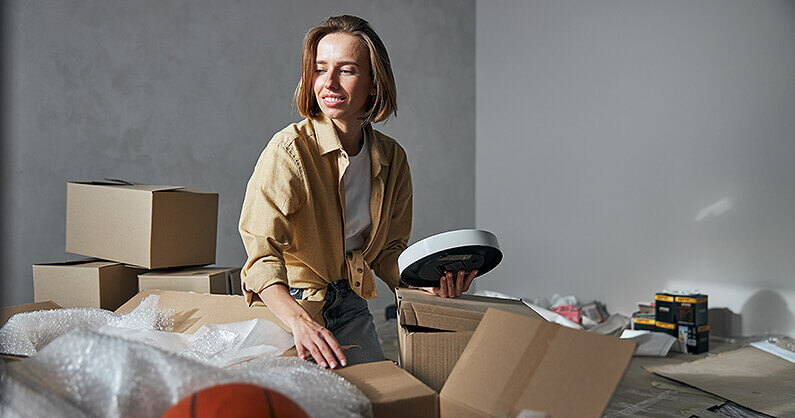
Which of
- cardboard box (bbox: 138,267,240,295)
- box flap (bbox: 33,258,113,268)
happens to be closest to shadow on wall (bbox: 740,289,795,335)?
cardboard box (bbox: 138,267,240,295)

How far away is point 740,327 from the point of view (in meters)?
2.97

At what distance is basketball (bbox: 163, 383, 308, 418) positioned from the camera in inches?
26.7

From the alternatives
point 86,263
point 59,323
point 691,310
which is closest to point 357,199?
point 59,323

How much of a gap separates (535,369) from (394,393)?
23 centimetres

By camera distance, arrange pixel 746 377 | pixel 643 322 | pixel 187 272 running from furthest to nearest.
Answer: pixel 643 322
pixel 746 377
pixel 187 272

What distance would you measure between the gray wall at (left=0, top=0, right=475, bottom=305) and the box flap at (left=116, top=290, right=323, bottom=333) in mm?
1198

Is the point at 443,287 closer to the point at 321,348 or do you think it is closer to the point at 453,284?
the point at 453,284

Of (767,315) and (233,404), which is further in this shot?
(767,315)

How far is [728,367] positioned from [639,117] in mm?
1538

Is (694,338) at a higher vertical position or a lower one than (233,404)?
lower

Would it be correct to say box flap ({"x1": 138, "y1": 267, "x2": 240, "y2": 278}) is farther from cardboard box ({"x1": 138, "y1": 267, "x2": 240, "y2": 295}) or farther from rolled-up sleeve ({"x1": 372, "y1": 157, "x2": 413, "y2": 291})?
rolled-up sleeve ({"x1": 372, "y1": 157, "x2": 413, "y2": 291})

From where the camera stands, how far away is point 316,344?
108cm

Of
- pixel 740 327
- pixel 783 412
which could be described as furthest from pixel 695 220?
pixel 783 412

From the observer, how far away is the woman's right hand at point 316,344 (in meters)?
1.05
